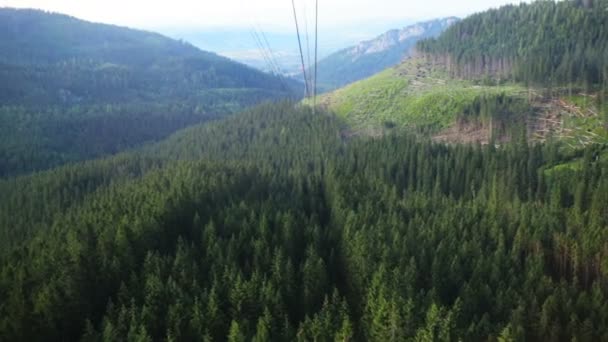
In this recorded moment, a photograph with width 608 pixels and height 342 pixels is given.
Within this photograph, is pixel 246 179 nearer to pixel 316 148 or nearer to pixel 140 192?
pixel 140 192

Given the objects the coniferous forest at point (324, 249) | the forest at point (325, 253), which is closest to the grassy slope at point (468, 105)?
the coniferous forest at point (324, 249)

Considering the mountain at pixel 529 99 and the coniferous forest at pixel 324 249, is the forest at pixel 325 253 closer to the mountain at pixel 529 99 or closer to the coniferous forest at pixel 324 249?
the coniferous forest at pixel 324 249

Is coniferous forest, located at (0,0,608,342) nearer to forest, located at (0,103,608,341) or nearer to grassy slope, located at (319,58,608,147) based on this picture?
forest, located at (0,103,608,341)

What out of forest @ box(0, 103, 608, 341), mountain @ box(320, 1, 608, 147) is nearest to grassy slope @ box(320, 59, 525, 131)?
mountain @ box(320, 1, 608, 147)

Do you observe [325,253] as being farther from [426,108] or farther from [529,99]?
[426,108]

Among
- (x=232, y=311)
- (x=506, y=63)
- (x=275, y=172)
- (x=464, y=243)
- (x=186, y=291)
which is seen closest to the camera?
(x=232, y=311)

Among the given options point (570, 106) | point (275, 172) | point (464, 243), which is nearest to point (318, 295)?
point (464, 243)

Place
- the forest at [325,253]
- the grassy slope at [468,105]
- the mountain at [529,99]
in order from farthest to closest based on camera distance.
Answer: the mountain at [529,99]
the grassy slope at [468,105]
the forest at [325,253]

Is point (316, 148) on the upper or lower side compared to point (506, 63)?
lower
